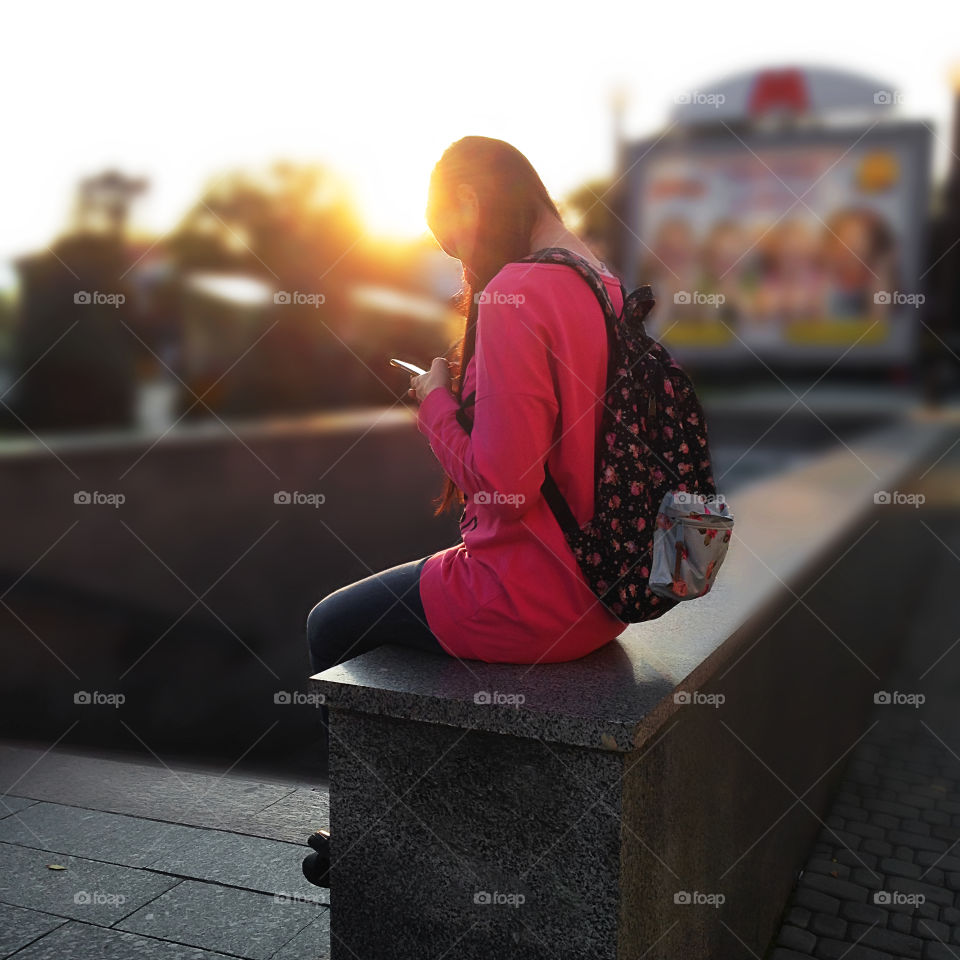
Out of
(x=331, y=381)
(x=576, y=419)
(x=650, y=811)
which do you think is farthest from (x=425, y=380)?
(x=331, y=381)

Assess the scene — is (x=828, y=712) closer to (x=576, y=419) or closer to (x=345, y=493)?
(x=576, y=419)

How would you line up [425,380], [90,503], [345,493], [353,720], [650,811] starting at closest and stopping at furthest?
[650,811], [353,720], [425,380], [90,503], [345,493]

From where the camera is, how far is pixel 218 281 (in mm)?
19141

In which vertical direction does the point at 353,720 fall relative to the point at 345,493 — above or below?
above

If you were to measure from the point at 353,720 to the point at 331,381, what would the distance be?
672 inches

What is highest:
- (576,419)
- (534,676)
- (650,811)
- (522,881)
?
(576,419)
